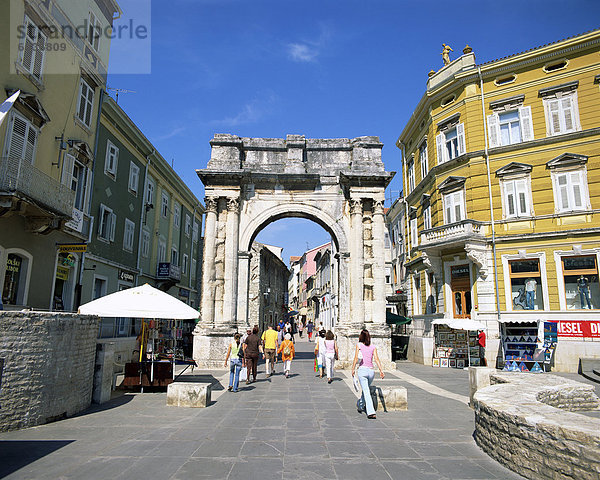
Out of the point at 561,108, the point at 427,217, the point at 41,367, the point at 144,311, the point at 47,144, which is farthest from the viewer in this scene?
the point at 427,217

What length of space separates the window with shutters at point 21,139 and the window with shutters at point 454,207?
18.0m

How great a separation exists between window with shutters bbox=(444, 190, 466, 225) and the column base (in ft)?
39.9

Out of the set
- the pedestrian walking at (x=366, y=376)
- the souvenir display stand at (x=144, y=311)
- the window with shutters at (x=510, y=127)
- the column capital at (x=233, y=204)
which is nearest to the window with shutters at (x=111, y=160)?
the column capital at (x=233, y=204)

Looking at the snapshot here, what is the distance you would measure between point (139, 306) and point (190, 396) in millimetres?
2980

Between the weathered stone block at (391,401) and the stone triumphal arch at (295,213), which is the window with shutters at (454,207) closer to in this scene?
the stone triumphal arch at (295,213)

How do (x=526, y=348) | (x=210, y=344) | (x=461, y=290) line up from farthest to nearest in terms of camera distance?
1. (x=461, y=290)
2. (x=210, y=344)
3. (x=526, y=348)

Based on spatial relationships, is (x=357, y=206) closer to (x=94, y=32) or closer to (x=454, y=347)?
(x=454, y=347)

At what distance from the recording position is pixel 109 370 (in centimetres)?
981

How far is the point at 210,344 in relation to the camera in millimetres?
16609

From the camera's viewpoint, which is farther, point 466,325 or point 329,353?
point 466,325

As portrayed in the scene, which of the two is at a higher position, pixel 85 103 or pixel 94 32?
pixel 94 32

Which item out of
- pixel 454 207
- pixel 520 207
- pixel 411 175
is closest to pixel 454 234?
pixel 454 207

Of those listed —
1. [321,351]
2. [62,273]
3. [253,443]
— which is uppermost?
[62,273]

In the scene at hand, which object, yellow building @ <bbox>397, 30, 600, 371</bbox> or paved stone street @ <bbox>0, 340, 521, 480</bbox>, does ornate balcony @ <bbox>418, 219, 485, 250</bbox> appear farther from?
paved stone street @ <bbox>0, 340, 521, 480</bbox>
